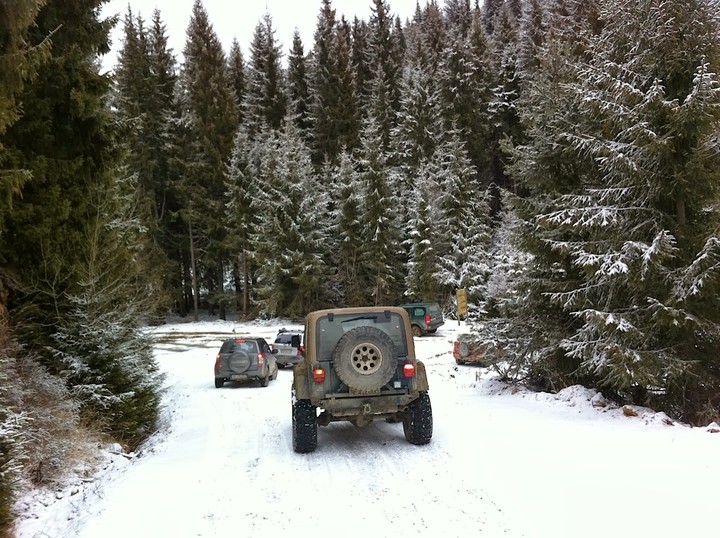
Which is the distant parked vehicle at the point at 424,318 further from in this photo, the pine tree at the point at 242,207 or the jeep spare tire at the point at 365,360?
the jeep spare tire at the point at 365,360

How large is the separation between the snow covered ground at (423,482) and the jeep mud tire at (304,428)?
0.78 ft

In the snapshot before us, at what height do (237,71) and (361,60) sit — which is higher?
(361,60)

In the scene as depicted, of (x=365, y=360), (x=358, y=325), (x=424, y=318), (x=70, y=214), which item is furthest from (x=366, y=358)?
(x=424, y=318)

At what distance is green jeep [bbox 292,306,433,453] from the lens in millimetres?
7586

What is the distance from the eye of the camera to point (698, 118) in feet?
28.3

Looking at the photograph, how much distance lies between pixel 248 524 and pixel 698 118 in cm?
911

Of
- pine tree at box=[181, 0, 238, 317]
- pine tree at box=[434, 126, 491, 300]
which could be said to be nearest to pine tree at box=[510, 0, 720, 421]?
pine tree at box=[434, 126, 491, 300]

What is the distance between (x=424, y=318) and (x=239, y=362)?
1481 centimetres

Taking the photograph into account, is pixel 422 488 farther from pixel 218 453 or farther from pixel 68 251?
pixel 68 251

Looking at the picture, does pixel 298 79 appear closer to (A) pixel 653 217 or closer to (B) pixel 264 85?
(B) pixel 264 85

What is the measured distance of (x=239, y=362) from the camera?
15852 mm

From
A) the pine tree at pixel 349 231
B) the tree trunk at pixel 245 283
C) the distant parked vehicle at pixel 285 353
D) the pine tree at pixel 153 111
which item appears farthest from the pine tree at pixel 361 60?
the distant parked vehicle at pixel 285 353

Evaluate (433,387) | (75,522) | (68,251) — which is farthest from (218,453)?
(433,387)

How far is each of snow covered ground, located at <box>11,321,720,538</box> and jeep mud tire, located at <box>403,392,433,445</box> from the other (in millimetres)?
176
